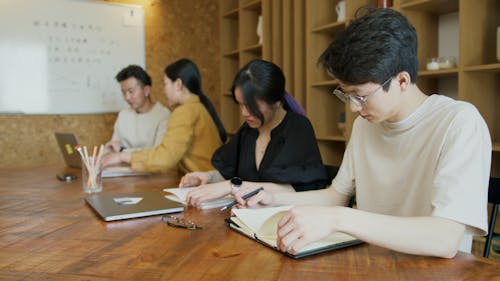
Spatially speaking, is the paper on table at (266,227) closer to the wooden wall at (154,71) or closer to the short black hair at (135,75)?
the short black hair at (135,75)

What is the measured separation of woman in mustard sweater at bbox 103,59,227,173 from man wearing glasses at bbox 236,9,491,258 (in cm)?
103

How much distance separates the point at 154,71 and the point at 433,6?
2667 mm

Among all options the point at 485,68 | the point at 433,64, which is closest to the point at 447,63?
the point at 433,64

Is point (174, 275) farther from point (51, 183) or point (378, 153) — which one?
point (51, 183)

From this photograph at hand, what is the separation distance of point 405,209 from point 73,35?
343cm

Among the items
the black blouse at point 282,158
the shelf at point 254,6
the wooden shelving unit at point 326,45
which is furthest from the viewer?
the shelf at point 254,6

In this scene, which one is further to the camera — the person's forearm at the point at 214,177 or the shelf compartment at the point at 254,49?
the shelf compartment at the point at 254,49

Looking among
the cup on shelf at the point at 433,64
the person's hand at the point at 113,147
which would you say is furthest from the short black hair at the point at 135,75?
the cup on shelf at the point at 433,64

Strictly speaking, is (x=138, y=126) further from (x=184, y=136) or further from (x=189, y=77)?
(x=184, y=136)

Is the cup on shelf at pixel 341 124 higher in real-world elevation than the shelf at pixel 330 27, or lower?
lower

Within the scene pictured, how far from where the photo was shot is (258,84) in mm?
1804

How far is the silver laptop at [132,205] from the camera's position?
1.29 m

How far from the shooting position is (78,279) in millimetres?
830

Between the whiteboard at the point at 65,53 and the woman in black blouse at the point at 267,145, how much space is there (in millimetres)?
2344
